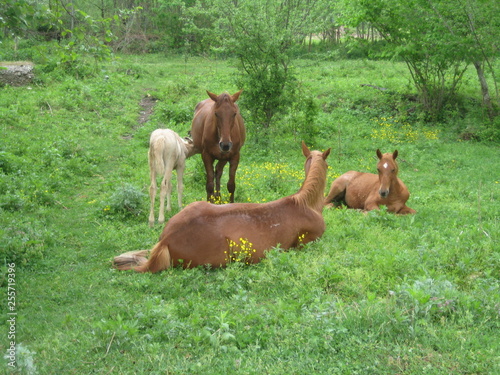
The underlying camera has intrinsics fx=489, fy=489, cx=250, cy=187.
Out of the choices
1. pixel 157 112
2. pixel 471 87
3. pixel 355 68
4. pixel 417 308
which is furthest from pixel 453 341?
pixel 355 68

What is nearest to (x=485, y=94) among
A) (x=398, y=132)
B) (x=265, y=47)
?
(x=398, y=132)

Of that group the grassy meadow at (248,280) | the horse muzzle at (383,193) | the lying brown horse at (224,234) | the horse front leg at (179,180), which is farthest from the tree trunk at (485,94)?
the lying brown horse at (224,234)

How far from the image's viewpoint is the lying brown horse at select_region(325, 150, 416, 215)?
32.0 feet

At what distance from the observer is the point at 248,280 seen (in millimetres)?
5898

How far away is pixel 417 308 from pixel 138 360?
8.21 ft

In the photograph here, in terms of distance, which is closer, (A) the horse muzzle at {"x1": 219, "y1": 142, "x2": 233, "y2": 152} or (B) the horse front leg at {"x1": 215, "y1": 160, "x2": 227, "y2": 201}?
(A) the horse muzzle at {"x1": 219, "y1": 142, "x2": 233, "y2": 152}

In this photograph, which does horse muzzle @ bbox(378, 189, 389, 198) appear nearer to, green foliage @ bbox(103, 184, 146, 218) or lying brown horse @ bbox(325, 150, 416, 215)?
lying brown horse @ bbox(325, 150, 416, 215)

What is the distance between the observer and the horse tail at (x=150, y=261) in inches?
251

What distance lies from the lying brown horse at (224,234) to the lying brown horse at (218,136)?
7.93ft

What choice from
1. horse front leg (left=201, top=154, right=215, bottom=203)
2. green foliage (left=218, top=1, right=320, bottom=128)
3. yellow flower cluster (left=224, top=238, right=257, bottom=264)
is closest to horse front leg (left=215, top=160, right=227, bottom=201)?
horse front leg (left=201, top=154, right=215, bottom=203)

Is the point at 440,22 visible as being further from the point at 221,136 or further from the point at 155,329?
the point at 155,329

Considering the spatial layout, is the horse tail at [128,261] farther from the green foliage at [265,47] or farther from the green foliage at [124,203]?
the green foliage at [265,47]

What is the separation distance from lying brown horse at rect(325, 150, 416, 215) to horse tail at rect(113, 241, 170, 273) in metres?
4.84

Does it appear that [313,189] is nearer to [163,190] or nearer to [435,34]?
[163,190]
